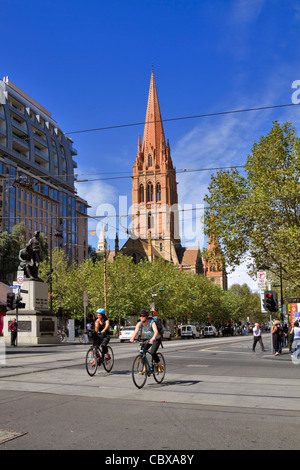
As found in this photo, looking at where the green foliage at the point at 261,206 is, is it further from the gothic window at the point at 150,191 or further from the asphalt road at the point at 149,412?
the gothic window at the point at 150,191

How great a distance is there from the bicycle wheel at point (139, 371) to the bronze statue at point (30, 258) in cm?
2002

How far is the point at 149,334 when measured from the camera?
33.8 feet

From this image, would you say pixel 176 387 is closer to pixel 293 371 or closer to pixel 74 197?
pixel 293 371

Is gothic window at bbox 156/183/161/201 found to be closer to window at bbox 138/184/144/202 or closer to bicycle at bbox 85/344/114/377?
window at bbox 138/184/144/202

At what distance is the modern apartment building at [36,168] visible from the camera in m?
78.2

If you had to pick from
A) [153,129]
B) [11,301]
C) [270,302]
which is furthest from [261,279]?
[153,129]

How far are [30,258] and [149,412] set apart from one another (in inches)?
923

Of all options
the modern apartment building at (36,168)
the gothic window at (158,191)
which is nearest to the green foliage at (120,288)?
the modern apartment building at (36,168)

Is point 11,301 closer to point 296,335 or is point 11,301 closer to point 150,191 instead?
point 296,335

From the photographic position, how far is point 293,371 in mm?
14328

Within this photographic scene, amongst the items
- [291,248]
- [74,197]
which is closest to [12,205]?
[74,197]

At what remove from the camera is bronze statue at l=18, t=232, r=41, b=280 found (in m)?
29.1

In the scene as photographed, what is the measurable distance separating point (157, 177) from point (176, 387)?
113 m
